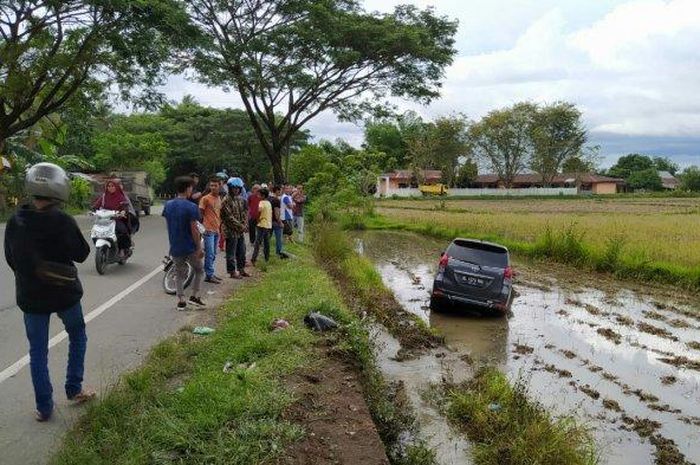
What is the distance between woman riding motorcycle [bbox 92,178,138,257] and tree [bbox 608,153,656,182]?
314 ft

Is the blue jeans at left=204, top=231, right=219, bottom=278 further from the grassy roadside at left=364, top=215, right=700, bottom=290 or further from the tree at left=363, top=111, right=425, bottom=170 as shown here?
the tree at left=363, top=111, right=425, bottom=170

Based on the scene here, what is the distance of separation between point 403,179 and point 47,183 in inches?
2949

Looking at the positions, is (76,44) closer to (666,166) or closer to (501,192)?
(501,192)

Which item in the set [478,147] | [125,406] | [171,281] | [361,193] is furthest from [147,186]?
[478,147]

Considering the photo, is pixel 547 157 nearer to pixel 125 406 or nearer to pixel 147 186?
pixel 147 186

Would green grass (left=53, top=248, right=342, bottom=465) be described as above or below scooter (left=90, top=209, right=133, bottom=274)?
below

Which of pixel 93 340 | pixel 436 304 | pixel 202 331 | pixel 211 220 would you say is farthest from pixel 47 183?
pixel 436 304

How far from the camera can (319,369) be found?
595 centimetres

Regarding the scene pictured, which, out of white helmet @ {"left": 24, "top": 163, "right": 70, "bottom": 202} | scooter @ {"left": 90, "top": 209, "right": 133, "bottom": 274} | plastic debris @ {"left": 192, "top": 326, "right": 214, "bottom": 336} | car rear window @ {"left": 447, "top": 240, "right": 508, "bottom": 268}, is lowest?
plastic debris @ {"left": 192, "top": 326, "right": 214, "bottom": 336}

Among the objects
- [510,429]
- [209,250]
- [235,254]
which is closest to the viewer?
[510,429]

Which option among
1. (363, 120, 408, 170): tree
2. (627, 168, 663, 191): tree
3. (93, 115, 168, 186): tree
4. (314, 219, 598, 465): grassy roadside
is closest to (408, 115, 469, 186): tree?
(363, 120, 408, 170): tree

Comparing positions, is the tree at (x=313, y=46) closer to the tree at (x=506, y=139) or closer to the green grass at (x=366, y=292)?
the green grass at (x=366, y=292)

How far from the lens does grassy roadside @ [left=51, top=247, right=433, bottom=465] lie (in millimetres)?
3963

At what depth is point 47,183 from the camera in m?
4.54
